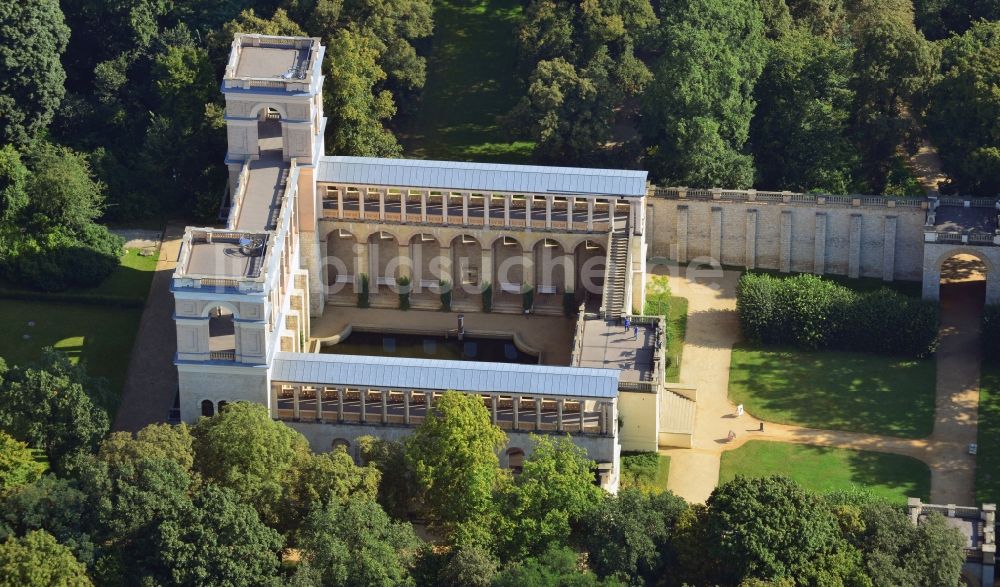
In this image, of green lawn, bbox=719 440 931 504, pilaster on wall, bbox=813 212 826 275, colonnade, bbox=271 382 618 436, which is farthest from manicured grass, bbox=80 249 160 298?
pilaster on wall, bbox=813 212 826 275

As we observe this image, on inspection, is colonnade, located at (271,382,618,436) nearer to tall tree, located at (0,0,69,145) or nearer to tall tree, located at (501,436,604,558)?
tall tree, located at (501,436,604,558)

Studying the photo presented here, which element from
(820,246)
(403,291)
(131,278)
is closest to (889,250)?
(820,246)

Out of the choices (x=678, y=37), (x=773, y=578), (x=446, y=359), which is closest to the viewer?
(x=773, y=578)

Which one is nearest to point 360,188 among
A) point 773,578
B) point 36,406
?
point 36,406

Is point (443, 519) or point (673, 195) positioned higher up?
point (673, 195)

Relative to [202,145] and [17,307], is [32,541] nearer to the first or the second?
[17,307]

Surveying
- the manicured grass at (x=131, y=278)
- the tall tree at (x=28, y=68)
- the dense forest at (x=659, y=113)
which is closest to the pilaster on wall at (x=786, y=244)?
the dense forest at (x=659, y=113)

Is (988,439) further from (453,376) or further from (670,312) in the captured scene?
(453,376)
